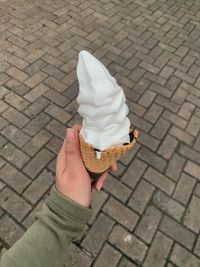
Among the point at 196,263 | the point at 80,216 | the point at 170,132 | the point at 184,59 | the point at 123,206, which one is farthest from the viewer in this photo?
the point at 184,59

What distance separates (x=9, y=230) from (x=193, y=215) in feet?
6.81

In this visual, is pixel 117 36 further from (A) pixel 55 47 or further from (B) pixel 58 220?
(B) pixel 58 220

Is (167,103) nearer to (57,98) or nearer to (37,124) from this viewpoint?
(57,98)

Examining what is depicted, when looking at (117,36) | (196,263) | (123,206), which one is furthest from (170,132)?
(117,36)

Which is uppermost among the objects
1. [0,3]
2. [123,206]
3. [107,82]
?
[107,82]

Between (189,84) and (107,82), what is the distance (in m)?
3.78

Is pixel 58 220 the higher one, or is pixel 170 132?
pixel 58 220

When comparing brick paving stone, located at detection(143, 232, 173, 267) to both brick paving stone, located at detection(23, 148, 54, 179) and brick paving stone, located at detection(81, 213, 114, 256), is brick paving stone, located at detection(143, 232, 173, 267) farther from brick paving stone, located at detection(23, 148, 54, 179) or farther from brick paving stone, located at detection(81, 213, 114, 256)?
brick paving stone, located at detection(23, 148, 54, 179)

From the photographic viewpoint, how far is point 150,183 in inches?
153

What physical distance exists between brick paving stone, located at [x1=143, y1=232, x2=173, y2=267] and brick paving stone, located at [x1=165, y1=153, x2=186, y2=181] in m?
0.84

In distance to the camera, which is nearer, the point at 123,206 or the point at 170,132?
the point at 123,206

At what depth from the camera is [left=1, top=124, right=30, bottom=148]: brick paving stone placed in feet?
13.3

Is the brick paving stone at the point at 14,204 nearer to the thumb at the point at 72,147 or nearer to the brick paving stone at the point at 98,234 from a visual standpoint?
the brick paving stone at the point at 98,234

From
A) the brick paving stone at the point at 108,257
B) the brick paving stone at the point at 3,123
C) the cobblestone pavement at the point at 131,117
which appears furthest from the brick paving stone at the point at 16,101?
the brick paving stone at the point at 108,257
